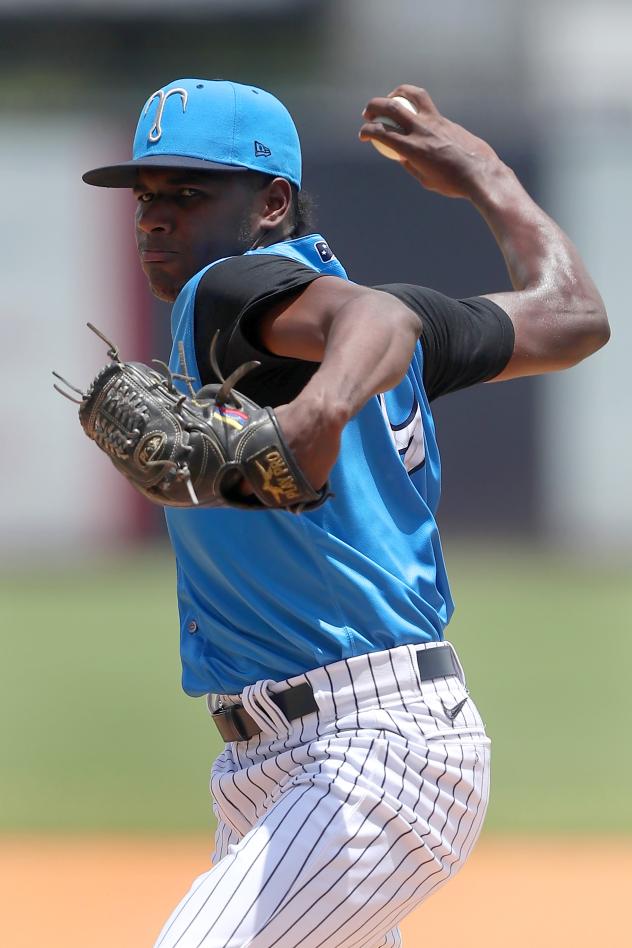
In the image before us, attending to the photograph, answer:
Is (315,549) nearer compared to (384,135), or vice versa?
(315,549)

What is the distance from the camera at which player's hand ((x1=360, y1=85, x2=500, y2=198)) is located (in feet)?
9.80

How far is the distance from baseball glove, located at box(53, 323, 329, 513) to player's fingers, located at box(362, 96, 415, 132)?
120 cm

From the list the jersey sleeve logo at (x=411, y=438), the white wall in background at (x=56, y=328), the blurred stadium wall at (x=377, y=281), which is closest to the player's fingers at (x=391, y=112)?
the jersey sleeve logo at (x=411, y=438)

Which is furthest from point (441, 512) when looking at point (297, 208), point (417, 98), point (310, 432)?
point (310, 432)

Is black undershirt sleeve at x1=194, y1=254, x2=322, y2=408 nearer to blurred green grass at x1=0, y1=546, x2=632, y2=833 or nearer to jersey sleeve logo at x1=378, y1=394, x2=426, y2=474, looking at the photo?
jersey sleeve logo at x1=378, y1=394, x2=426, y2=474

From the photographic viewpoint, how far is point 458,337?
8.23 ft

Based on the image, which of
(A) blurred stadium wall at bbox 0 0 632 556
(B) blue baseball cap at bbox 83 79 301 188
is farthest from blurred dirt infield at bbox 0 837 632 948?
(A) blurred stadium wall at bbox 0 0 632 556

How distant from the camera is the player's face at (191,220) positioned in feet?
8.16

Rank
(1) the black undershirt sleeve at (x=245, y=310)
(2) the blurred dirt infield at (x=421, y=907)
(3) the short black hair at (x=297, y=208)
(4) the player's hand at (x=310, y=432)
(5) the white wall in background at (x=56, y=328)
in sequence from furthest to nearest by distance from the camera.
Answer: (5) the white wall in background at (x=56, y=328) < (2) the blurred dirt infield at (x=421, y=907) < (3) the short black hair at (x=297, y=208) < (1) the black undershirt sleeve at (x=245, y=310) < (4) the player's hand at (x=310, y=432)

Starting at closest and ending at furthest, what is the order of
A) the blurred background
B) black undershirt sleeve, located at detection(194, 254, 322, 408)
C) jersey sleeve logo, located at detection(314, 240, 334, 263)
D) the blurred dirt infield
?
black undershirt sleeve, located at detection(194, 254, 322, 408) → jersey sleeve logo, located at detection(314, 240, 334, 263) → the blurred dirt infield → the blurred background

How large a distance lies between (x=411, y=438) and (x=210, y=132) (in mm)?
621

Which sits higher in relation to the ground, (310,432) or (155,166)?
(155,166)

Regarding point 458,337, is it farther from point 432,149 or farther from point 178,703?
point 178,703

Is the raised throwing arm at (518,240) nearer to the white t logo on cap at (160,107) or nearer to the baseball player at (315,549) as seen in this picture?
the baseball player at (315,549)
